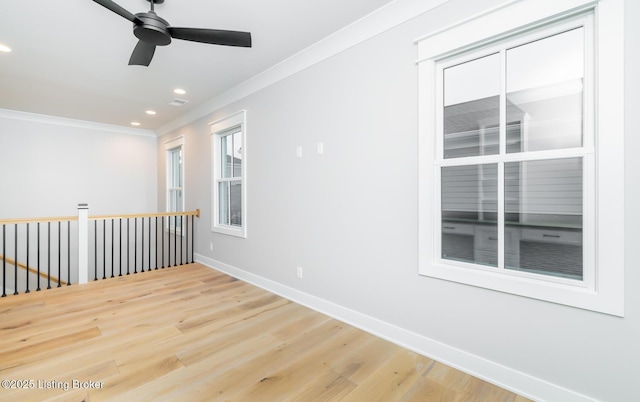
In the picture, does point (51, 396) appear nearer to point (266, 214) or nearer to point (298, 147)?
point (266, 214)

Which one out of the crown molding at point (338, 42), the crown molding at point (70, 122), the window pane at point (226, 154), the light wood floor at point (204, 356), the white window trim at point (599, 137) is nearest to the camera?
the white window trim at point (599, 137)

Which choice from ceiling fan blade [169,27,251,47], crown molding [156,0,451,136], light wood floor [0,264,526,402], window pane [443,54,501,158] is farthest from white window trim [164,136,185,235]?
window pane [443,54,501,158]

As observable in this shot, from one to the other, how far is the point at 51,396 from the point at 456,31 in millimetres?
3358

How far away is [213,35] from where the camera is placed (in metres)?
1.98

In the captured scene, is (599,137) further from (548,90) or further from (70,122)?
(70,122)

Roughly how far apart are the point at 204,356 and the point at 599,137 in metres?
2.77

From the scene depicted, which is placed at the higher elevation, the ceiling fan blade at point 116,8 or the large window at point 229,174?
the ceiling fan blade at point 116,8

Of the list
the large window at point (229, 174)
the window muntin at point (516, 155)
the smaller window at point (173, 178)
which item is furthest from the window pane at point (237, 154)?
the window muntin at point (516, 155)

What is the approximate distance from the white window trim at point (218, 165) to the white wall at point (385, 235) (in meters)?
0.11

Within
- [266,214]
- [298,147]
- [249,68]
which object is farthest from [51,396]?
[249,68]

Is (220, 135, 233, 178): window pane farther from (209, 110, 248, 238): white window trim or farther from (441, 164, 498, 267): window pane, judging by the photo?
(441, 164, 498, 267): window pane

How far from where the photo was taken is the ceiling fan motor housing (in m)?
1.88

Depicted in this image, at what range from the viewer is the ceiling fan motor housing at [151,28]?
1.88 meters

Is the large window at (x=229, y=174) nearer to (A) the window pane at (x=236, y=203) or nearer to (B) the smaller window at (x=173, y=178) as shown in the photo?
(A) the window pane at (x=236, y=203)
